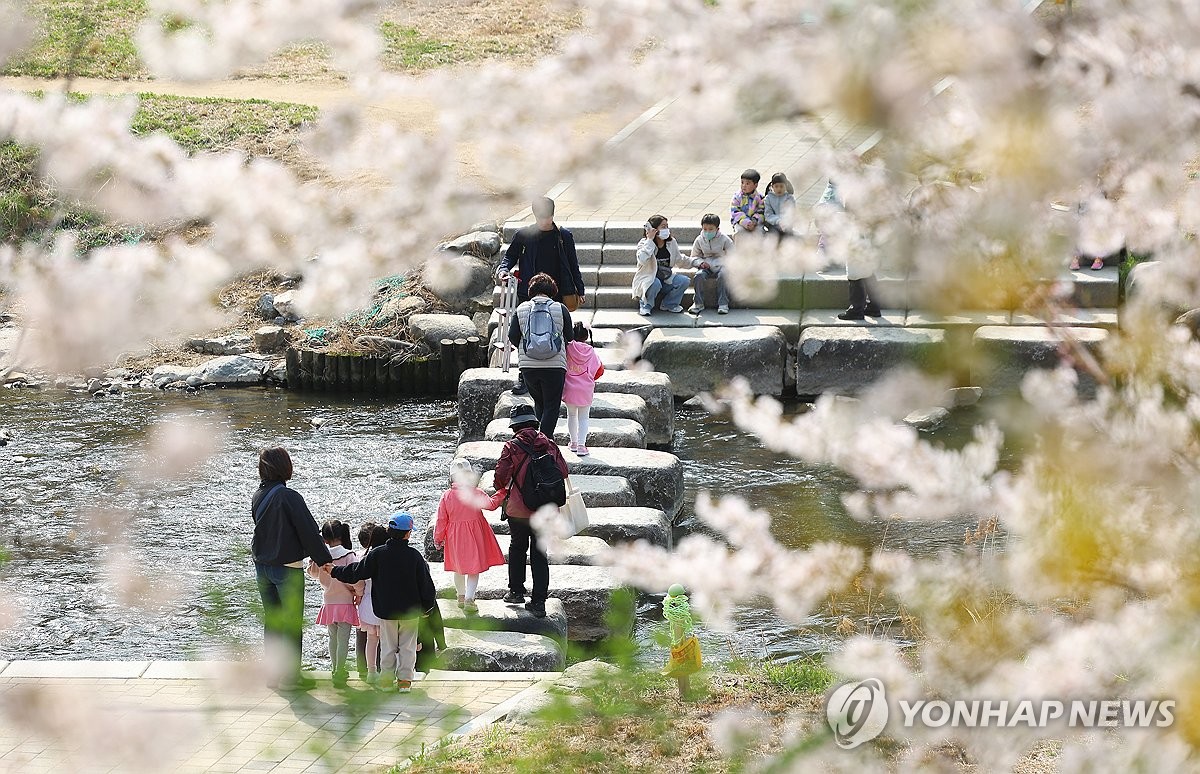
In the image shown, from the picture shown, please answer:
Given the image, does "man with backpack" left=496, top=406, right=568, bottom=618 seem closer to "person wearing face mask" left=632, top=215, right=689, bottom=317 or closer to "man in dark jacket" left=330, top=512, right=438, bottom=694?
"man in dark jacket" left=330, top=512, right=438, bottom=694

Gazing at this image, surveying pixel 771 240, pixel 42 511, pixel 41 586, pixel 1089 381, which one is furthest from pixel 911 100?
pixel 1089 381

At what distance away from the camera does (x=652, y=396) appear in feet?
39.6

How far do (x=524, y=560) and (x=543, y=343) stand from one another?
84.4 inches

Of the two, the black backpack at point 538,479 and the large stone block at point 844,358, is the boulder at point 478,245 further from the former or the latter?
the black backpack at point 538,479

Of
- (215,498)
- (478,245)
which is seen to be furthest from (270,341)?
(215,498)

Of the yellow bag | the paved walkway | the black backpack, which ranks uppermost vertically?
the black backpack

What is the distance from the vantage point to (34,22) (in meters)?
2.64

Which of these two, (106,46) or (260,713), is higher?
(106,46)

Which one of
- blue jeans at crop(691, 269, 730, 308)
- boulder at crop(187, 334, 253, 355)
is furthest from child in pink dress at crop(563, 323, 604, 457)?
boulder at crop(187, 334, 253, 355)

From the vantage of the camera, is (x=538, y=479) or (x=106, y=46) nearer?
(x=538, y=479)

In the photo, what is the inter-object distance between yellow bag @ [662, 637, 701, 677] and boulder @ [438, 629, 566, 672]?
1.26 meters

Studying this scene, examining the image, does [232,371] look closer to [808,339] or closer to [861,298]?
[808,339]

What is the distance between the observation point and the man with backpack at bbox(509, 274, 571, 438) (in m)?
9.28

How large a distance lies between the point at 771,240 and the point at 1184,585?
1.37 meters
